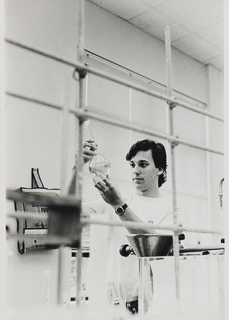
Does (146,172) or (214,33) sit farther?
(214,33)

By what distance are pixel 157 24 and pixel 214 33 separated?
41 cm

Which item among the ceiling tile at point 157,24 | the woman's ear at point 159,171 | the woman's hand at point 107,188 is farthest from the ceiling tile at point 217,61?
the woman's hand at point 107,188

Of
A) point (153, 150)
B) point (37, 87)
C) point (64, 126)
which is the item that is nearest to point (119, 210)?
point (153, 150)

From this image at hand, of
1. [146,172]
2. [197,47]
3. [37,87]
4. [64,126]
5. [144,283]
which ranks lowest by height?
[144,283]

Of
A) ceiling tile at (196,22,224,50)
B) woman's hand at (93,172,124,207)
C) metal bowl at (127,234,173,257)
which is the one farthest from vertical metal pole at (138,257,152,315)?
ceiling tile at (196,22,224,50)

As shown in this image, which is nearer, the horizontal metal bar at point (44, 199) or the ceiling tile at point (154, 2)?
the horizontal metal bar at point (44, 199)

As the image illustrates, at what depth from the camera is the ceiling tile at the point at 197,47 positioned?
9.75 ft

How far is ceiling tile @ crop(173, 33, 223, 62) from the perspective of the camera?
297 cm

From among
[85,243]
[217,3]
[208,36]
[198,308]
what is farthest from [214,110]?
[198,308]

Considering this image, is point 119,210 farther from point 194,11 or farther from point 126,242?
point 194,11

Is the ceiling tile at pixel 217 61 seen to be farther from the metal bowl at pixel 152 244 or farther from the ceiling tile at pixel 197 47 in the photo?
the metal bowl at pixel 152 244

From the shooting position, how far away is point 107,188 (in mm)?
1303

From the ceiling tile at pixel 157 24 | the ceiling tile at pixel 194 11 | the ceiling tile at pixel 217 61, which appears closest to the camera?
the ceiling tile at pixel 194 11

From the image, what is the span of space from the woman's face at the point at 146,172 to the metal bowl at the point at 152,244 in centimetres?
105
